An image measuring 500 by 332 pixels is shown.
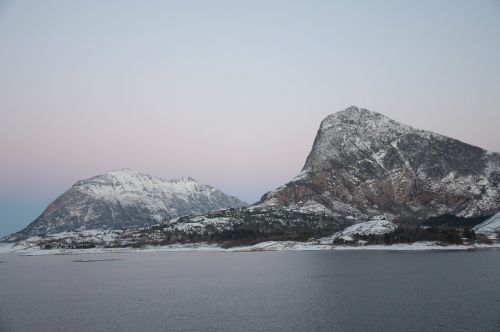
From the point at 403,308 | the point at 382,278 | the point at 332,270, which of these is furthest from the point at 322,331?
the point at 332,270

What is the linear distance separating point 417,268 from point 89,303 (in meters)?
100

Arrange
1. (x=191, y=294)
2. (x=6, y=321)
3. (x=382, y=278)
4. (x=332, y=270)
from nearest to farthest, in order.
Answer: (x=6, y=321) < (x=191, y=294) < (x=382, y=278) < (x=332, y=270)

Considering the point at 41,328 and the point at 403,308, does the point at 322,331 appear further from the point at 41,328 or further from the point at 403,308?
the point at 41,328

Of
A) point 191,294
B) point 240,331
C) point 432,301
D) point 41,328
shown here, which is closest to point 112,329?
point 41,328

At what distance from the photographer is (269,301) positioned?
313 ft

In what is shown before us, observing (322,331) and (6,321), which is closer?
(322,331)

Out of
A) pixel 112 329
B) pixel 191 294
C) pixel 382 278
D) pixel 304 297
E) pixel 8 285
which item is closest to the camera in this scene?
pixel 112 329

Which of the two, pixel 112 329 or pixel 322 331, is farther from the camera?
pixel 112 329

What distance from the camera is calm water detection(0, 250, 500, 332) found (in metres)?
73.8

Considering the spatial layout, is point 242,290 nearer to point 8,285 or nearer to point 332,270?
point 332,270

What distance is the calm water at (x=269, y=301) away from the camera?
7375 cm

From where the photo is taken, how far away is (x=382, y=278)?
128 meters

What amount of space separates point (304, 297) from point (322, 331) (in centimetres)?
3208

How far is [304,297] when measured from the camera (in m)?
99.1
